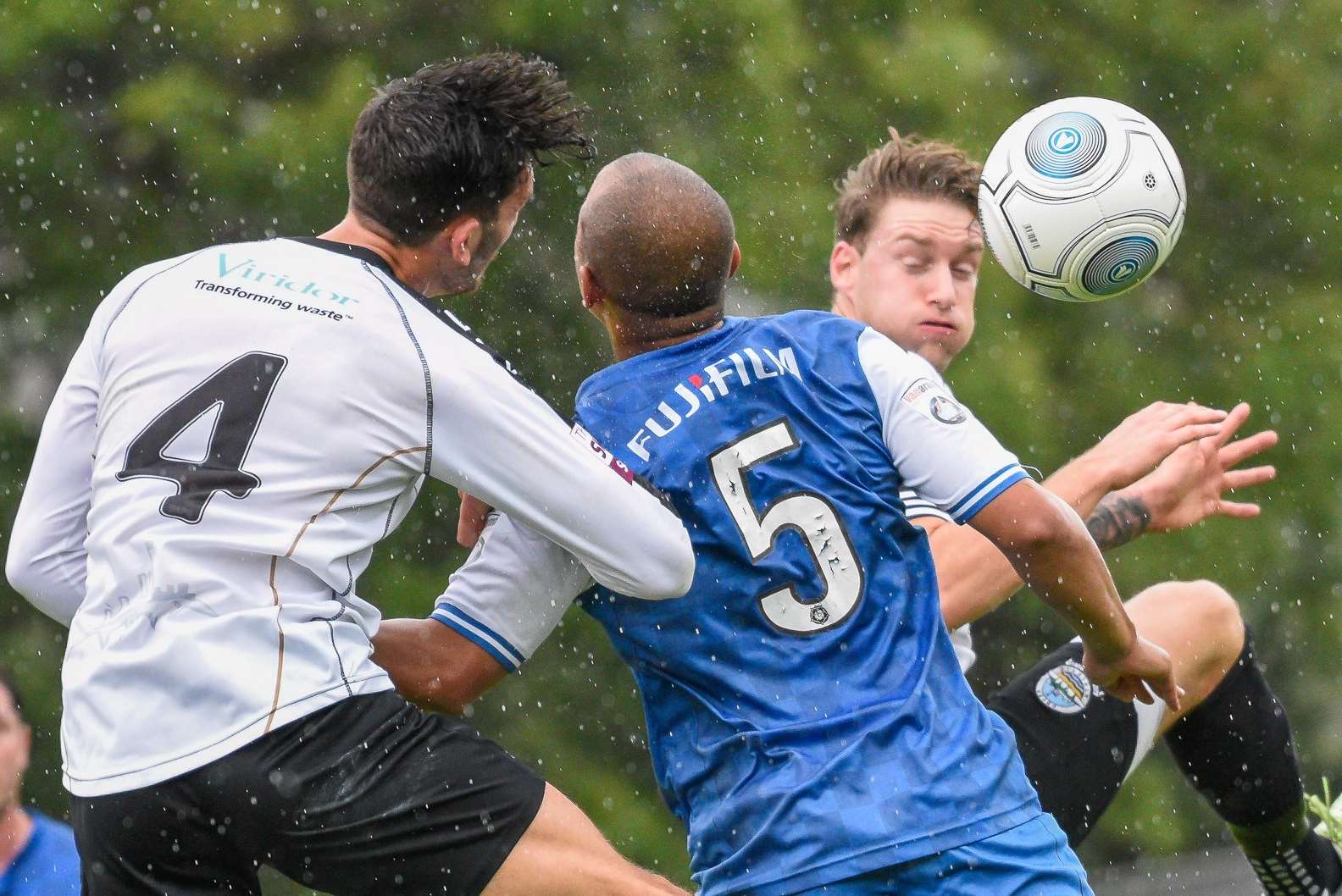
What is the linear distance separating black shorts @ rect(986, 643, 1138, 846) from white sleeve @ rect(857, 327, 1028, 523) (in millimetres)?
1447

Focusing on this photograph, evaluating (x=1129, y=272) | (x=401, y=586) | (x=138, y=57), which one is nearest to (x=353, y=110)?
(x=138, y=57)

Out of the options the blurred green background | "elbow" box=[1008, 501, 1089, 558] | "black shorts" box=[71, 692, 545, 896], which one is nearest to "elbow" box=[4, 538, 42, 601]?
"black shorts" box=[71, 692, 545, 896]

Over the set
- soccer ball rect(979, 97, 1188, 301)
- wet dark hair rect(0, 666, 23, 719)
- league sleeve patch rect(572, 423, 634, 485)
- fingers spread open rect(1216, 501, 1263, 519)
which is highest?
soccer ball rect(979, 97, 1188, 301)

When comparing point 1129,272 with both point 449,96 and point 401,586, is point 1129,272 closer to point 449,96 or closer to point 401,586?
point 449,96

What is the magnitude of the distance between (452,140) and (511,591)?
963 mm

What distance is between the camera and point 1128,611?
488 centimetres

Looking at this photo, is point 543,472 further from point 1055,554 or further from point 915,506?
point 915,506

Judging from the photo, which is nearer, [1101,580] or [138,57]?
[1101,580]

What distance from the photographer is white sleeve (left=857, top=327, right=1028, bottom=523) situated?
3369 millimetres

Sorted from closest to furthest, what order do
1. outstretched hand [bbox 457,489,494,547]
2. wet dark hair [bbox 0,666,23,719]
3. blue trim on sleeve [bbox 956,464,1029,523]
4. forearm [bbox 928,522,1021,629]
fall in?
blue trim on sleeve [bbox 956,464,1029,523], outstretched hand [bbox 457,489,494,547], forearm [bbox 928,522,1021,629], wet dark hair [bbox 0,666,23,719]

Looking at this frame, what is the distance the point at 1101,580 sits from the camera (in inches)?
136

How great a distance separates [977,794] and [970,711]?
189 millimetres

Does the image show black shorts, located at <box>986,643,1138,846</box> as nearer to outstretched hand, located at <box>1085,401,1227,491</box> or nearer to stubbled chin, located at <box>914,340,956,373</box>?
outstretched hand, located at <box>1085,401,1227,491</box>

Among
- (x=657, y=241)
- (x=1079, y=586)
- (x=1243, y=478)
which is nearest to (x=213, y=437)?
(x=657, y=241)
